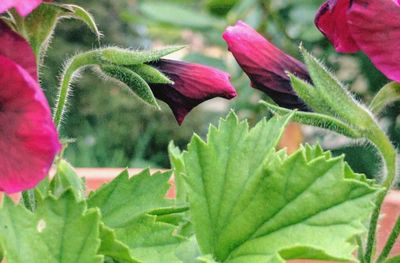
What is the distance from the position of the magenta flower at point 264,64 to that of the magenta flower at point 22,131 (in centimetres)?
13

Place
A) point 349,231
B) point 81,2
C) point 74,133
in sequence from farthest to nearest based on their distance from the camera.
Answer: point 81,2 < point 74,133 < point 349,231

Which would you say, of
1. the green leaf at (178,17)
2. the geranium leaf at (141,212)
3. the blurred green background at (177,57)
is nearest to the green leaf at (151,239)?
the geranium leaf at (141,212)

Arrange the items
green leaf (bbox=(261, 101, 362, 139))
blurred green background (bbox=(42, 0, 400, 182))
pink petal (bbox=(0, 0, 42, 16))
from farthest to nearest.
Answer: blurred green background (bbox=(42, 0, 400, 182)), green leaf (bbox=(261, 101, 362, 139)), pink petal (bbox=(0, 0, 42, 16))

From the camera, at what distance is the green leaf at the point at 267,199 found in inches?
16.2

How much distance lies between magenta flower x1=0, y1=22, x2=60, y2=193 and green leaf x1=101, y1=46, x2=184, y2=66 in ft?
0.26

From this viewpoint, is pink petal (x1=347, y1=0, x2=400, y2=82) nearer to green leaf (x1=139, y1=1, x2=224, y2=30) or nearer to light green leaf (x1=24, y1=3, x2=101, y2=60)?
light green leaf (x1=24, y1=3, x2=101, y2=60)

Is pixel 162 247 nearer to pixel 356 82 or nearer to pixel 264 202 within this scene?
pixel 264 202

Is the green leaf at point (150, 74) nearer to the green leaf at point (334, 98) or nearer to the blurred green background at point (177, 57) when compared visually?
the green leaf at point (334, 98)

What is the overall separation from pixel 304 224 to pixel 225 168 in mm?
53

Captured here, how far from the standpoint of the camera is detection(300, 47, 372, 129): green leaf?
467mm

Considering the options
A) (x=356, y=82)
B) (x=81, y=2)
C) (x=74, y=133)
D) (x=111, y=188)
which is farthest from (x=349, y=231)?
(x=81, y=2)

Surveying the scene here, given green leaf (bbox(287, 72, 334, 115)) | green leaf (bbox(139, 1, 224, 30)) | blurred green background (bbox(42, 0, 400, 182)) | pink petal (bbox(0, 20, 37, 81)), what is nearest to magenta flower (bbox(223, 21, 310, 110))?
green leaf (bbox(287, 72, 334, 115))

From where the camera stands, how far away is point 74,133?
183 cm

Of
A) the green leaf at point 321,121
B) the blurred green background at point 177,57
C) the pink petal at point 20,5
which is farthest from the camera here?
the blurred green background at point 177,57
